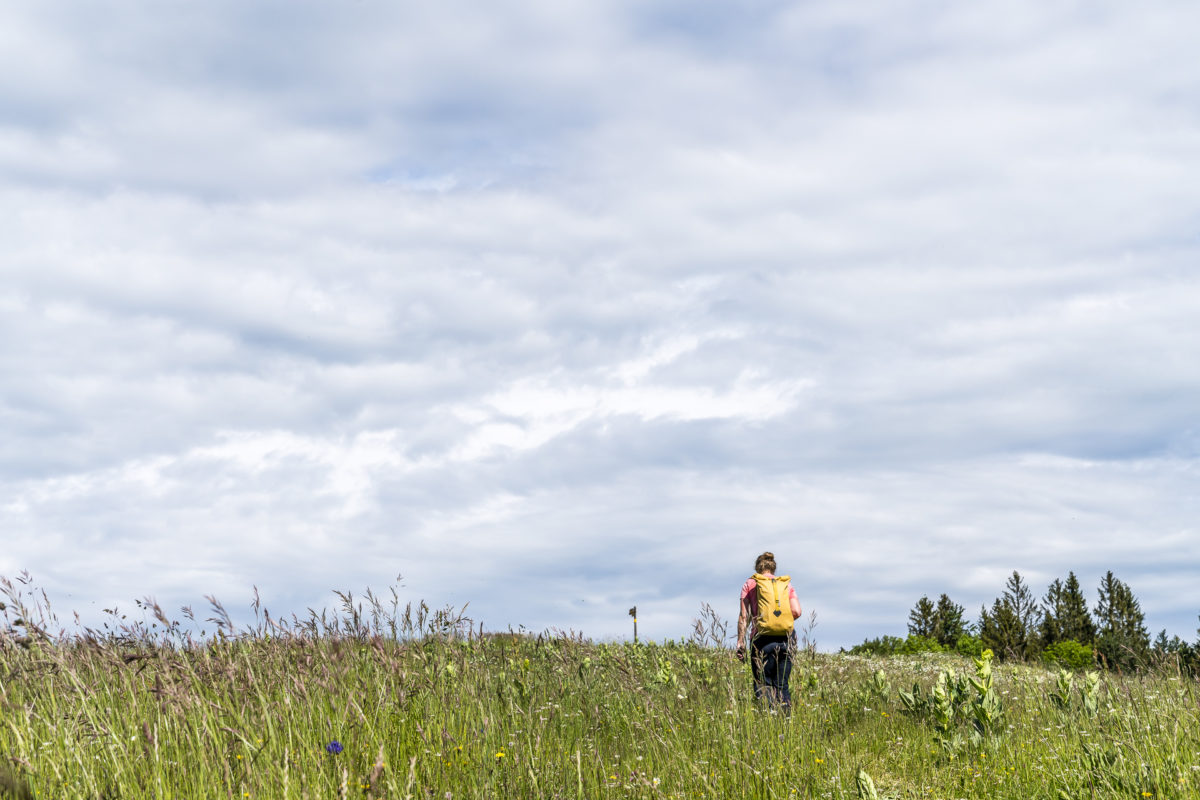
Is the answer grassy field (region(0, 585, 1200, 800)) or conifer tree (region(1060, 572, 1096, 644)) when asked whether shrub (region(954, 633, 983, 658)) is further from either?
grassy field (region(0, 585, 1200, 800))

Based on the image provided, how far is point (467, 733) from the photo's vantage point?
230 inches

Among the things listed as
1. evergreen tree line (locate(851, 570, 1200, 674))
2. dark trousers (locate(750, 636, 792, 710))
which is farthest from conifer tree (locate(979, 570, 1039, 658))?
dark trousers (locate(750, 636, 792, 710))

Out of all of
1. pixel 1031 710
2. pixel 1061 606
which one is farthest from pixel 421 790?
pixel 1061 606

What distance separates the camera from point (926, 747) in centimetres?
773

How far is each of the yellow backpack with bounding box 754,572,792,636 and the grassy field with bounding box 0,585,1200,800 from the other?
164cm

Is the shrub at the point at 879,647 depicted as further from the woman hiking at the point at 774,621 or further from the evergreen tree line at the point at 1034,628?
the woman hiking at the point at 774,621

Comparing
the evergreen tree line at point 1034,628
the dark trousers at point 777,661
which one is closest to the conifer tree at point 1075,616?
the evergreen tree line at point 1034,628

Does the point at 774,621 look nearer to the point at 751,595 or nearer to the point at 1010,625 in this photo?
the point at 751,595

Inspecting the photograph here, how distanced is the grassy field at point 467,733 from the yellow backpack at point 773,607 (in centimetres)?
164

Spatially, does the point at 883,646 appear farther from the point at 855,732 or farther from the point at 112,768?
the point at 112,768

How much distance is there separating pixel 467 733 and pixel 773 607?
526cm

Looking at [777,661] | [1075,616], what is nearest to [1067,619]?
[1075,616]

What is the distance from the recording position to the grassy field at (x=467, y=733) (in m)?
4.83

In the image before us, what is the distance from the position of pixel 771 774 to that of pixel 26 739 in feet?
15.7
